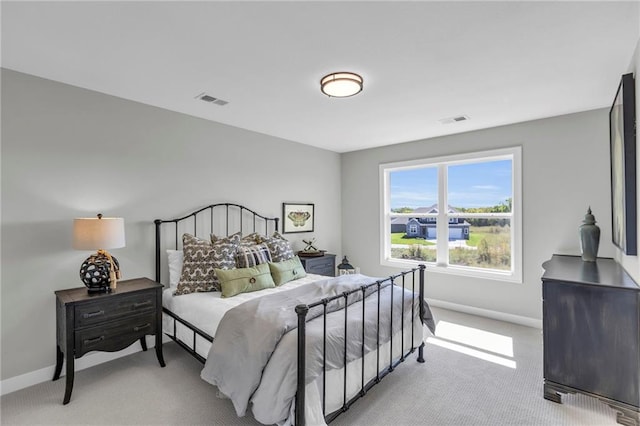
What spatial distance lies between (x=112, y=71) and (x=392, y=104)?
2.49 metres

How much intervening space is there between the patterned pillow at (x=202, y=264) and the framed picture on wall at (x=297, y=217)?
1.49 metres

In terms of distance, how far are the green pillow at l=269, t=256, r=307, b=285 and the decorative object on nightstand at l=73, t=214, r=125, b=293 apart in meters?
1.41

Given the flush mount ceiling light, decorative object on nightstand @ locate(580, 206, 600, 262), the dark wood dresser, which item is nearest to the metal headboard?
the flush mount ceiling light

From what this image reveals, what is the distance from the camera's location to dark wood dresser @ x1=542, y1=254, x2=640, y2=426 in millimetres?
2018

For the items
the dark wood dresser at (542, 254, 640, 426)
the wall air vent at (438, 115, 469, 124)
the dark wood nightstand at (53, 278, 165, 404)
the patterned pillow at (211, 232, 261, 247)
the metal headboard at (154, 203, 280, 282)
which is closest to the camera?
the dark wood dresser at (542, 254, 640, 426)

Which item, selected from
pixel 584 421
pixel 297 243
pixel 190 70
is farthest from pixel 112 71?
pixel 584 421

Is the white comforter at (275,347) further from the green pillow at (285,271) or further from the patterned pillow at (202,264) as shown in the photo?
the patterned pillow at (202,264)

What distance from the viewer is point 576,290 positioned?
7.23 feet

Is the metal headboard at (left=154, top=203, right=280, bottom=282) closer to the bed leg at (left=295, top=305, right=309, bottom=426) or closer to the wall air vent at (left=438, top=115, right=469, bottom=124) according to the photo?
A: the bed leg at (left=295, top=305, right=309, bottom=426)

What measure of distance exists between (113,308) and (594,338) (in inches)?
142

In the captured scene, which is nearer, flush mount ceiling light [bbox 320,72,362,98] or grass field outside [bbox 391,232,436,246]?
flush mount ceiling light [bbox 320,72,362,98]

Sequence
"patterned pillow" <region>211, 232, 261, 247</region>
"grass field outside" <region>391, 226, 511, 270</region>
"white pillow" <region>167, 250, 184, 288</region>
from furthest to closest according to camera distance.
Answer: "grass field outside" <region>391, 226, 511, 270</region>, "patterned pillow" <region>211, 232, 261, 247</region>, "white pillow" <region>167, 250, 184, 288</region>

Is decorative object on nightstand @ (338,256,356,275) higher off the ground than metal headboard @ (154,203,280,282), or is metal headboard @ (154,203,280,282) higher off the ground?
metal headboard @ (154,203,280,282)

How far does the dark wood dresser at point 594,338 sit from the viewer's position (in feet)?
6.62
